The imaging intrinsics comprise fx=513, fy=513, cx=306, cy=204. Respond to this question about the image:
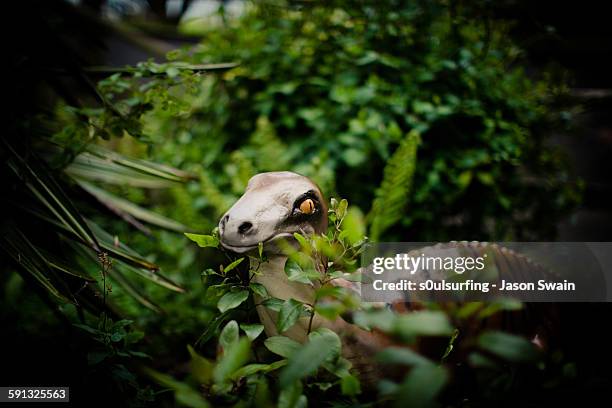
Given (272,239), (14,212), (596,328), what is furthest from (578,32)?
(14,212)

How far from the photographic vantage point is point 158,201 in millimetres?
2793

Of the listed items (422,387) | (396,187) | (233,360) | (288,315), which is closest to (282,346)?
(288,315)

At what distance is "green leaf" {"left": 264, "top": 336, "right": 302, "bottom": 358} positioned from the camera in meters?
0.71

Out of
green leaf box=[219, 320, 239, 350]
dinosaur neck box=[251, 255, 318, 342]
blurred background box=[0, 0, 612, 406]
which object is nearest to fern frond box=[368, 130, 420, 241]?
blurred background box=[0, 0, 612, 406]

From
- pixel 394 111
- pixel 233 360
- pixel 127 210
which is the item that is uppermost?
pixel 394 111

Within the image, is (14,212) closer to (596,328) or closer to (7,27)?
(7,27)

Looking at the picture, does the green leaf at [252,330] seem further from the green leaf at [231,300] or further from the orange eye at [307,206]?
the orange eye at [307,206]

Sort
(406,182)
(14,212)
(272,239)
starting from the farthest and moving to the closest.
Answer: (406,182), (14,212), (272,239)

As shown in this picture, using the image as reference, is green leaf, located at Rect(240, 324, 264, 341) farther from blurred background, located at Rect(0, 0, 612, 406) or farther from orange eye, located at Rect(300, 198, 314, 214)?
blurred background, located at Rect(0, 0, 612, 406)

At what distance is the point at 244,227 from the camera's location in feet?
2.87

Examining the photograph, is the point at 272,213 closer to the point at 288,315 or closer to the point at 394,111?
the point at 288,315

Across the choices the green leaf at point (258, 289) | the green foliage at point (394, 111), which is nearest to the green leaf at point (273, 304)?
the green leaf at point (258, 289)

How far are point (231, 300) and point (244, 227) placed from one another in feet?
0.44

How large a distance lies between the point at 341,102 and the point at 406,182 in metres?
0.48
